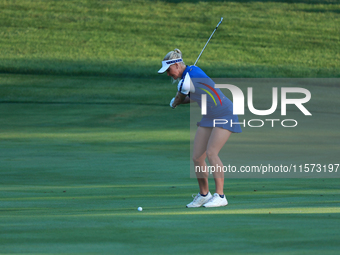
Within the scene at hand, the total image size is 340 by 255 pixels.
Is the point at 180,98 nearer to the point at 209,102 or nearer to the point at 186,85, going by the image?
the point at 186,85

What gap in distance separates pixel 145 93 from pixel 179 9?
14.7 m

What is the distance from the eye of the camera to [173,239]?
18.3 ft

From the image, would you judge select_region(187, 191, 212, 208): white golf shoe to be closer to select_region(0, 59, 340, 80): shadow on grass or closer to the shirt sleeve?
the shirt sleeve

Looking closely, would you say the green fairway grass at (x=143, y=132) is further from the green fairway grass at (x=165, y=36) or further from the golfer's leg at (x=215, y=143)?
the golfer's leg at (x=215, y=143)

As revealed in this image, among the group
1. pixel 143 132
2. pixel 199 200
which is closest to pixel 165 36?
pixel 143 132

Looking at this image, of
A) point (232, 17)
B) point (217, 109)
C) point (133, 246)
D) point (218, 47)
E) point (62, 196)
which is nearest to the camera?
point (133, 246)

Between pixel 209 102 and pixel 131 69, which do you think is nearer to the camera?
pixel 209 102

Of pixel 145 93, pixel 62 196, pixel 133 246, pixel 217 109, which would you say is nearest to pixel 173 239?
pixel 133 246

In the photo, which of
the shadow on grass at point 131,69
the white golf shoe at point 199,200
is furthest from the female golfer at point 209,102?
the shadow on grass at point 131,69

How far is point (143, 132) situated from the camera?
68.4 ft

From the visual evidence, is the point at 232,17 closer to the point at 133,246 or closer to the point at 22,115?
the point at 22,115

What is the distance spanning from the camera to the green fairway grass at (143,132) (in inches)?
233

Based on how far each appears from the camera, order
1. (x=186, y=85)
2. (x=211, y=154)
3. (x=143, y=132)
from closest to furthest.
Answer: (x=186, y=85), (x=211, y=154), (x=143, y=132)

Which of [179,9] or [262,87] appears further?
[179,9]
